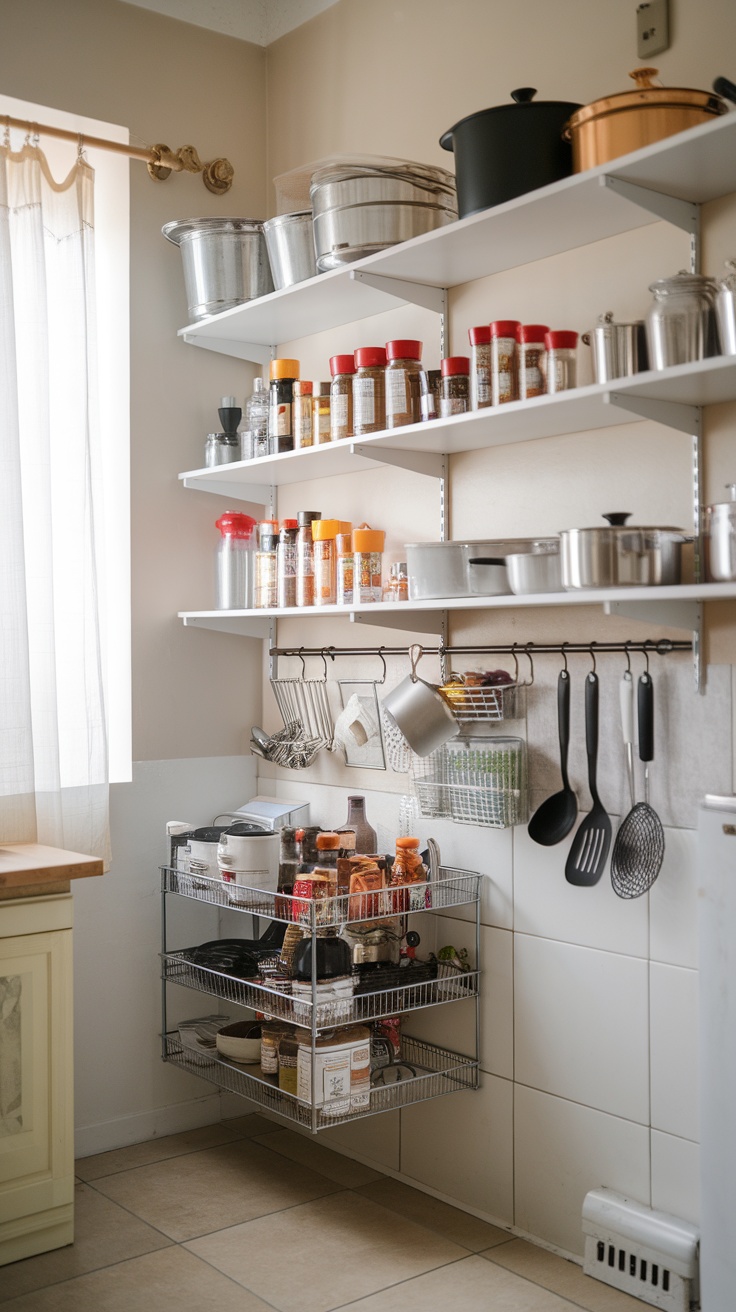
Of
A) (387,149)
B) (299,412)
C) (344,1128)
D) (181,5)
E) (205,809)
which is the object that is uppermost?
(181,5)

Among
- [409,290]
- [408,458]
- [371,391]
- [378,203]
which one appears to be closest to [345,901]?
[408,458]

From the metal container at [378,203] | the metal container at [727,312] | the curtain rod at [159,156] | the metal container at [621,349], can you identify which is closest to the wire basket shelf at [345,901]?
the metal container at [621,349]

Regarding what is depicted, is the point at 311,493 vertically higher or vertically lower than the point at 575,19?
lower

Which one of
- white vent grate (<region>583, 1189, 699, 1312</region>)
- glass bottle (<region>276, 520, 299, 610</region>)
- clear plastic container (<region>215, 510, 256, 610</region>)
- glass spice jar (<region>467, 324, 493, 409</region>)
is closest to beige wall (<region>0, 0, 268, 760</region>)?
clear plastic container (<region>215, 510, 256, 610</region>)

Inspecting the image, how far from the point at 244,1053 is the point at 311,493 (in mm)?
1322

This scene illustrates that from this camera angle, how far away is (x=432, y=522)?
97.5 inches

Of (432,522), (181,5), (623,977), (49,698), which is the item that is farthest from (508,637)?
(181,5)

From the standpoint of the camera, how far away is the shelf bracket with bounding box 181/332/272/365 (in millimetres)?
2902

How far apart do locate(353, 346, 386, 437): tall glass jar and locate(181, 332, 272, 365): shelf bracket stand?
2.41 ft

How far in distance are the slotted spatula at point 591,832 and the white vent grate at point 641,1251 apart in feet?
1.85

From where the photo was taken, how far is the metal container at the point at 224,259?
2709 mm

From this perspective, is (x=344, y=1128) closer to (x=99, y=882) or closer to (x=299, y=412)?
(x=99, y=882)

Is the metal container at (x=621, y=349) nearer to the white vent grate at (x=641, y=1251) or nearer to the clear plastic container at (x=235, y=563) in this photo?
the clear plastic container at (x=235, y=563)

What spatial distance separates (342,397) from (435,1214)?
1.69m
